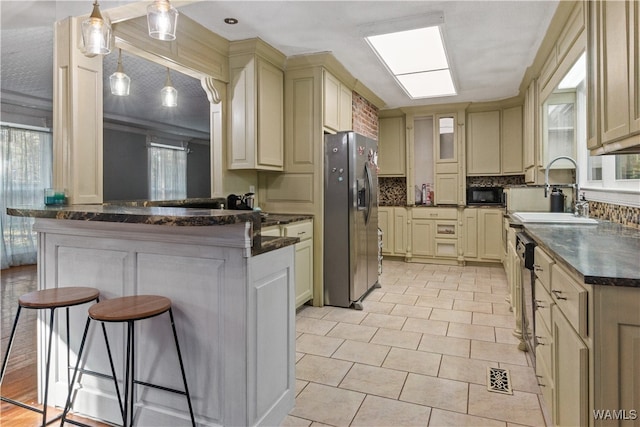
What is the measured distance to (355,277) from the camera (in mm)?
3893

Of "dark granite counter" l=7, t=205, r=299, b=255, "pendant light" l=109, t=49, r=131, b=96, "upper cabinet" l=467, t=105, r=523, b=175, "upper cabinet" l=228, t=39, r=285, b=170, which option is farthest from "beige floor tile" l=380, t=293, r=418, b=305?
"pendant light" l=109, t=49, r=131, b=96

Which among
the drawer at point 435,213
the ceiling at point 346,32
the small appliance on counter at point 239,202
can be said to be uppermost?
the ceiling at point 346,32

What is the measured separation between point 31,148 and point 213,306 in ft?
22.1

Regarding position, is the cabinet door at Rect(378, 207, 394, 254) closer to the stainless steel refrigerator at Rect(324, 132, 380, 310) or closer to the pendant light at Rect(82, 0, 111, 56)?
the stainless steel refrigerator at Rect(324, 132, 380, 310)

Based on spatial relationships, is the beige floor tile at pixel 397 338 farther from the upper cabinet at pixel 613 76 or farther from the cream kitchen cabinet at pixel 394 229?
the cream kitchen cabinet at pixel 394 229

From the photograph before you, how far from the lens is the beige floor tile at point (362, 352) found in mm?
2658

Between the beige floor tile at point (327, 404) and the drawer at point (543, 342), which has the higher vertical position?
the drawer at point (543, 342)

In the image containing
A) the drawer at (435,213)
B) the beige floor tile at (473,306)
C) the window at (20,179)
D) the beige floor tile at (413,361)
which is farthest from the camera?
the window at (20,179)

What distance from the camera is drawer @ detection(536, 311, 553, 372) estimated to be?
172 cm

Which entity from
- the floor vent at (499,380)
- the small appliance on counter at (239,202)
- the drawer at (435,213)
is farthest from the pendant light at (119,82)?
the drawer at (435,213)

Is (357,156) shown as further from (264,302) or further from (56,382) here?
(56,382)

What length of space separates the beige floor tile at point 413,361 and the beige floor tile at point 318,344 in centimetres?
42

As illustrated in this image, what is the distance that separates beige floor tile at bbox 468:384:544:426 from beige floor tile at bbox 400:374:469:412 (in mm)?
54

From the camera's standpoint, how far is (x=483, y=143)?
6031 millimetres
